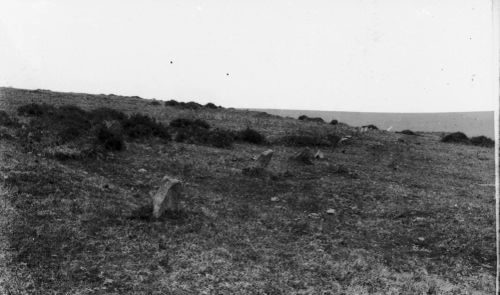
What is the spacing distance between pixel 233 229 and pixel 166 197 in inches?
67.6

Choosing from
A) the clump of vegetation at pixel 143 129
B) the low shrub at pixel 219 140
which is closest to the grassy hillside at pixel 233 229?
the clump of vegetation at pixel 143 129

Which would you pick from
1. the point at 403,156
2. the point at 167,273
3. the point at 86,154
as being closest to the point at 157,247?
the point at 167,273

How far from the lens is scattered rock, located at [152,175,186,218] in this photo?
1008 cm

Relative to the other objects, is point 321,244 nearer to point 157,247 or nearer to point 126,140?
point 157,247

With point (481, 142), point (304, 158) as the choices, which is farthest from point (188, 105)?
point (481, 142)

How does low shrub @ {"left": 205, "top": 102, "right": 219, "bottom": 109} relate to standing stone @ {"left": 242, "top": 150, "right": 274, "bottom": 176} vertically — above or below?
above

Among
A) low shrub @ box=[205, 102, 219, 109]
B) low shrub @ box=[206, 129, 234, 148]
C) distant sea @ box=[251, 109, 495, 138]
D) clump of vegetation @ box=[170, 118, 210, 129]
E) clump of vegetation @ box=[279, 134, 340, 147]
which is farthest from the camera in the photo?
distant sea @ box=[251, 109, 495, 138]

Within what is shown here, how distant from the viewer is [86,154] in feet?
47.2

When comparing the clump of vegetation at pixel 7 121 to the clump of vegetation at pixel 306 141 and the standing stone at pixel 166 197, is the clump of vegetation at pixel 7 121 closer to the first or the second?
the standing stone at pixel 166 197

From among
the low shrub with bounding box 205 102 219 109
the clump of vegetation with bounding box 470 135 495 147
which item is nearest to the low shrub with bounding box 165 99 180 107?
the low shrub with bounding box 205 102 219 109

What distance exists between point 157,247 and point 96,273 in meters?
1.51

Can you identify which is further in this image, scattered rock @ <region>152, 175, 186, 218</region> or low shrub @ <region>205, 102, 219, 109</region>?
low shrub @ <region>205, 102, 219, 109</region>

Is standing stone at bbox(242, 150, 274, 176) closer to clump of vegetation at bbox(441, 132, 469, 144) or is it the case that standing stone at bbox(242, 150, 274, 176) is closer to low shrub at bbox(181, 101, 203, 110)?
clump of vegetation at bbox(441, 132, 469, 144)

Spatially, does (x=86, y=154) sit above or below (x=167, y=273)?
above
